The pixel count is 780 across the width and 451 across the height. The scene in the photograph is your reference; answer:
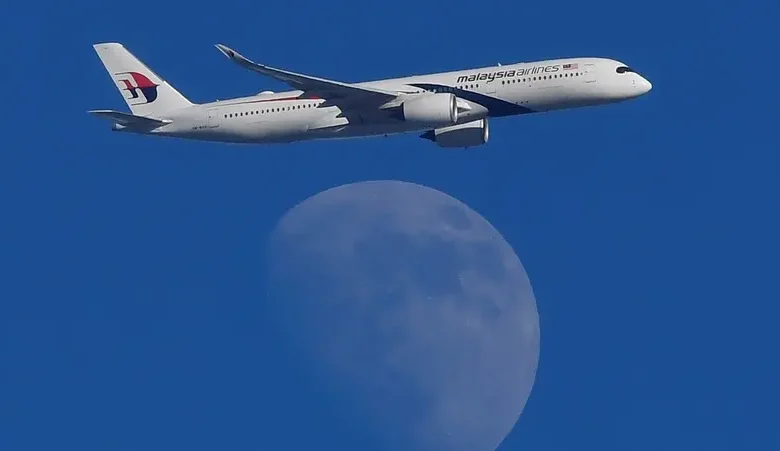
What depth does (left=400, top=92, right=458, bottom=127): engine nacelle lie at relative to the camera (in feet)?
227

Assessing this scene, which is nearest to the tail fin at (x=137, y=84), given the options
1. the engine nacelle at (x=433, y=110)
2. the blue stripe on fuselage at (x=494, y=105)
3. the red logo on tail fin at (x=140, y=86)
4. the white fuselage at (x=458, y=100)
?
the red logo on tail fin at (x=140, y=86)

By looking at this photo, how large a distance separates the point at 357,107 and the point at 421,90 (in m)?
3.13

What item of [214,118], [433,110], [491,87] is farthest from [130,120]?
[491,87]

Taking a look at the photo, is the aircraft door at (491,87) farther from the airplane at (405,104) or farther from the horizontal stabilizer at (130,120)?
the horizontal stabilizer at (130,120)

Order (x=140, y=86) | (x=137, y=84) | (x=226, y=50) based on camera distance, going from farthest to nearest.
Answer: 1. (x=137, y=84)
2. (x=140, y=86)
3. (x=226, y=50)

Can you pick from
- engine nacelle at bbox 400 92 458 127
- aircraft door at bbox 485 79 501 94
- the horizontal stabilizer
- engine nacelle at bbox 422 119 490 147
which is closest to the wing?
engine nacelle at bbox 400 92 458 127

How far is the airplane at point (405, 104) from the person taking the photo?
7006 centimetres

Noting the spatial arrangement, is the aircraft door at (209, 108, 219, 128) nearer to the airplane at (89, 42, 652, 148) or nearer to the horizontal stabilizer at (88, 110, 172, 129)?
the airplane at (89, 42, 652, 148)

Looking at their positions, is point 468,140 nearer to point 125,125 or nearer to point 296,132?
point 296,132

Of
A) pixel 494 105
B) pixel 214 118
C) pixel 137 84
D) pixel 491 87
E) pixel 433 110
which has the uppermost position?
pixel 491 87

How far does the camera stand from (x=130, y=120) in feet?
243

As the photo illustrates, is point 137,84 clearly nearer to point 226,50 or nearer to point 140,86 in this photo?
point 140,86

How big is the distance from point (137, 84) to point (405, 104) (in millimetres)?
16774

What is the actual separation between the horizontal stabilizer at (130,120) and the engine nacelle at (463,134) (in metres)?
13.6
